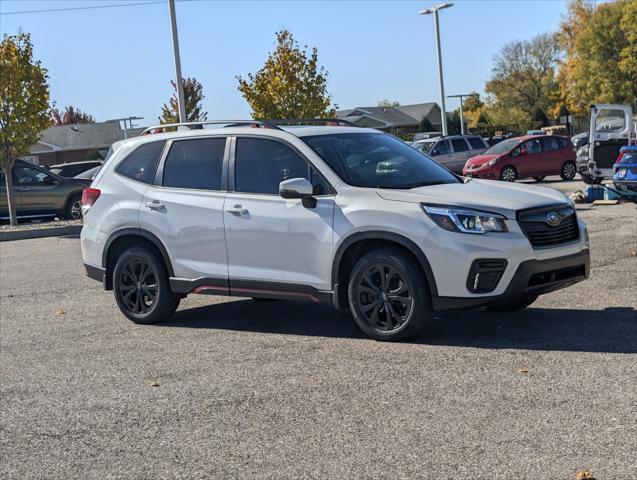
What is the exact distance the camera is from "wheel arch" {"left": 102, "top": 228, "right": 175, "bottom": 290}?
27.5ft

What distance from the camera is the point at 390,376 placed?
622cm

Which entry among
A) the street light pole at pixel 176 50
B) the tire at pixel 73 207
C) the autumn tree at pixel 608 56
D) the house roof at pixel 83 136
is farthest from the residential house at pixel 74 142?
→ the street light pole at pixel 176 50

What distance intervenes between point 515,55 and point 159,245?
89.3 m

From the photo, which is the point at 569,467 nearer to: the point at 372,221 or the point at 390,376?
the point at 390,376

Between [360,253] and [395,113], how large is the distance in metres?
89.1

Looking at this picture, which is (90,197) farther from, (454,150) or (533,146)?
(454,150)

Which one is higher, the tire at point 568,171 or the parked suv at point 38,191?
the parked suv at point 38,191

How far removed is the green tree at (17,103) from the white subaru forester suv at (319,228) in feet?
46.2

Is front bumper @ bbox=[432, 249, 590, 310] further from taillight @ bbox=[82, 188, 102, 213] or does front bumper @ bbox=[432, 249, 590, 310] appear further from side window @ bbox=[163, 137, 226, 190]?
taillight @ bbox=[82, 188, 102, 213]

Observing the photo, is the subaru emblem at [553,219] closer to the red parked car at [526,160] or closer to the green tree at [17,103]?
the green tree at [17,103]

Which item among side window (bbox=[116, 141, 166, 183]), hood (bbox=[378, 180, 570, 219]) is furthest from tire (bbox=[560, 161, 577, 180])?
side window (bbox=[116, 141, 166, 183])

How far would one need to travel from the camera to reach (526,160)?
29.0 m

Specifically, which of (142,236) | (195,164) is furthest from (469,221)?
(142,236)

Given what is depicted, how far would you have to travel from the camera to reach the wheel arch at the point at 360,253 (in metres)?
6.95
